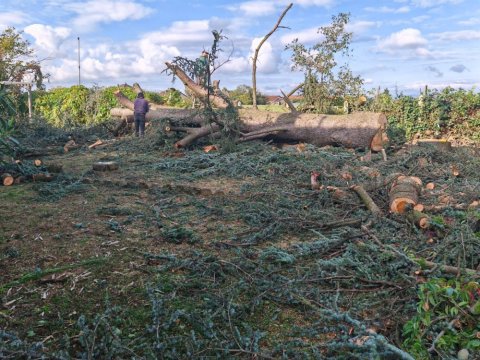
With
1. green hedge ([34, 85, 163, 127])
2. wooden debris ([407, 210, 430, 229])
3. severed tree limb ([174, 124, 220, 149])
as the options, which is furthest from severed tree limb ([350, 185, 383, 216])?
green hedge ([34, 85, 163, 127])

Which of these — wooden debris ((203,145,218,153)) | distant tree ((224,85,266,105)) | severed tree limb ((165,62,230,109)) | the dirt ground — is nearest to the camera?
the dirt ground

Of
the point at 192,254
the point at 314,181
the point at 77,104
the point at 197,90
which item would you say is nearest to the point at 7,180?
the point at 192,254

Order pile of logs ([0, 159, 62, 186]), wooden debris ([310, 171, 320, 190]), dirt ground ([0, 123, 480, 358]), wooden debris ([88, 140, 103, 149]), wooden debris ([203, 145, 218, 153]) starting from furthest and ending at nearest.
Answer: wooden debris ([88, 140, 103, 149]) → wooden debris ([203, 145, 218, 153]) → pile of logs ([0, 159, 62, 186]) → wooden debris ([310, 171, 320, 190]) → dirt ground ([0, 123, 480, 358])

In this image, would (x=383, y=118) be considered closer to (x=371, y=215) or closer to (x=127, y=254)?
(x=371, y=215)

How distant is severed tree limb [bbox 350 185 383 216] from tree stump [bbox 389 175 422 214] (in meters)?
0.19

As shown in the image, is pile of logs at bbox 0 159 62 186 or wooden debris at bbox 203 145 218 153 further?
wooden debris at bbox 203 145 218 153

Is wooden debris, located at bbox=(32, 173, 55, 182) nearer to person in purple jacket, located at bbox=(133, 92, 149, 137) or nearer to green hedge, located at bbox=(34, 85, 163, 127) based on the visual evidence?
person in purple jacket, located at bbox=(133, 92, 149, 137)

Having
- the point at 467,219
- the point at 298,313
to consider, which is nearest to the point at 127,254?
the point at 298,313

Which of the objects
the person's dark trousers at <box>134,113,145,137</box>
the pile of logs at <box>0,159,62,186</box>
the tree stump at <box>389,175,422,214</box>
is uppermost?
the person's dark trousers at <box>134,113,145,137</box>

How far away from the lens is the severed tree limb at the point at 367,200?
5.13m

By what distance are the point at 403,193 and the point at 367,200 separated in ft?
1.36

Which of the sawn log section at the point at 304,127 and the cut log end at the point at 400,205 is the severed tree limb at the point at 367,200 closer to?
the cut log end at the point at 400,205

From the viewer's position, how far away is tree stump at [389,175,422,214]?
16.8 ft

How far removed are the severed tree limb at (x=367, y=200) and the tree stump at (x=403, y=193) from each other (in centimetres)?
19
